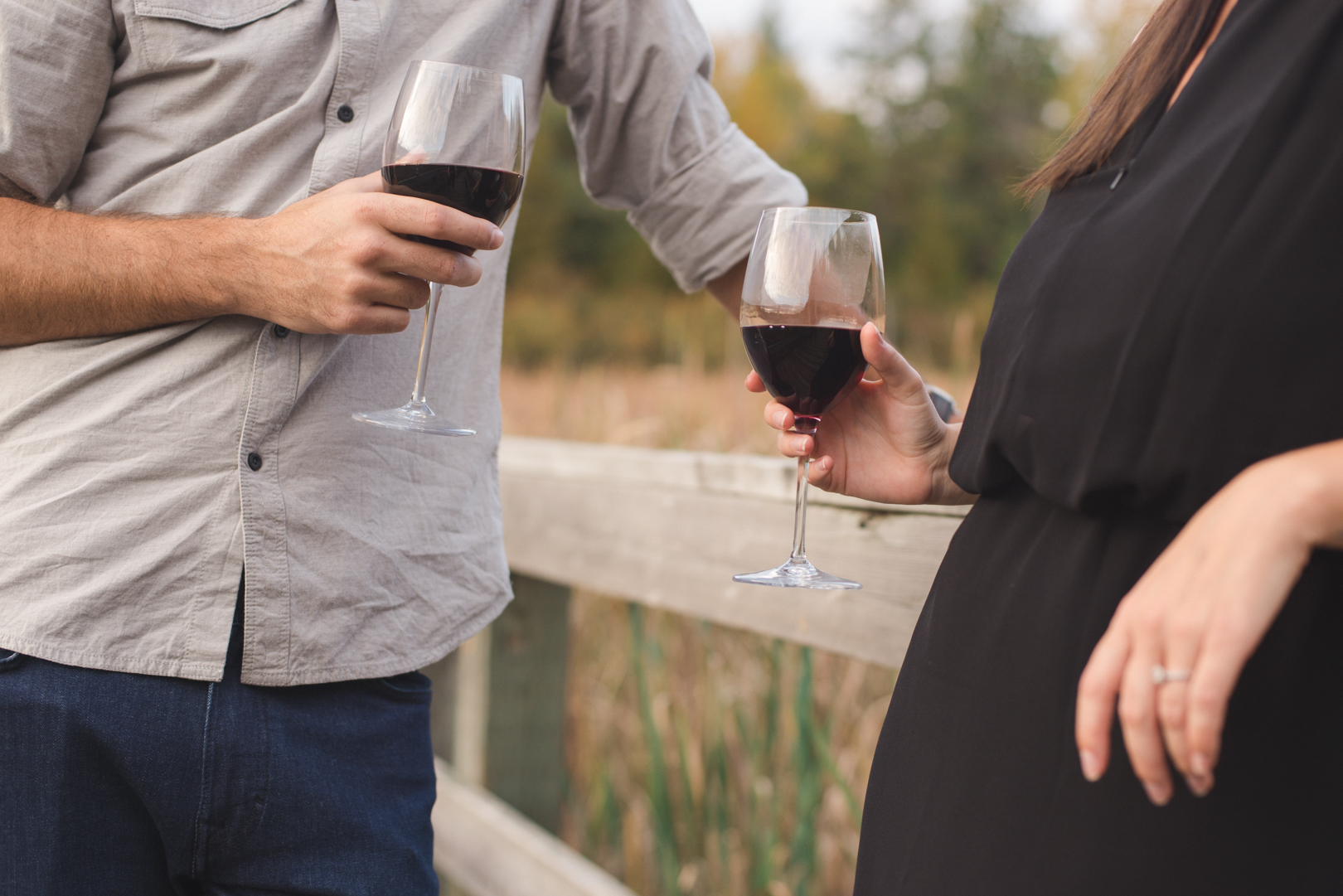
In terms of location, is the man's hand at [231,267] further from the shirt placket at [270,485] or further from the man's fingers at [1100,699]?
the man's fingers at [1100,699]

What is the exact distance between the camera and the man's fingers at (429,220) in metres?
0.92

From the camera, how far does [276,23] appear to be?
1.09 meters

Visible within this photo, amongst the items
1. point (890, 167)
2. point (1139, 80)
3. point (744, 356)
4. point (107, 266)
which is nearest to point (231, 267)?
point (107, 266)

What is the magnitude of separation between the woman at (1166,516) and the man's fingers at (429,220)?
433 millimetres

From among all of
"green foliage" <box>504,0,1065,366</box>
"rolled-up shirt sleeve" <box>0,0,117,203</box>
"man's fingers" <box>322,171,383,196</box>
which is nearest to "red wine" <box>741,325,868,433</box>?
"man's fingers" <box>322,171,383,196</box>

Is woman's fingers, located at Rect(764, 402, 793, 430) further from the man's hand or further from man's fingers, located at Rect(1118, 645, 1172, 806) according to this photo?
man's fingers, located at Rect(1118, 645, 1172, 806)

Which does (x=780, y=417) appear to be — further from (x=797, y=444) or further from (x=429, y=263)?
(x=429, y=263)

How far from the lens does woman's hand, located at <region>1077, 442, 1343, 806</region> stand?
53 centimetres

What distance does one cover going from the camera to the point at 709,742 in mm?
2346

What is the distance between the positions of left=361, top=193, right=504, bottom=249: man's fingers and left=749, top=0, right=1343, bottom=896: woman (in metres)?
0.43

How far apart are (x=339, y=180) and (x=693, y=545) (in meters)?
0.78

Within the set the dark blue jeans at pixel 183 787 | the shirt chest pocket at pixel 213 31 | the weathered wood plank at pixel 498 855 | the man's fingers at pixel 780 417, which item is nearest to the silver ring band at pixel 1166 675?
the man's fingers at pixel 780 417

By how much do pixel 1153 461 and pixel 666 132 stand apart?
86 cm

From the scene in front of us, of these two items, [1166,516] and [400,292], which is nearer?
[1166,516]
